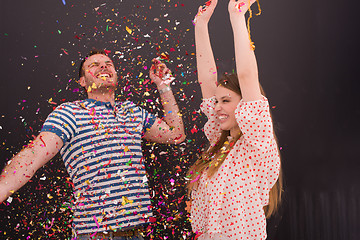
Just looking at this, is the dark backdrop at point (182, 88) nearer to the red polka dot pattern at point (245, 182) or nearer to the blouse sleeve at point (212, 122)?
the blouse sleeve at point (212, 122)

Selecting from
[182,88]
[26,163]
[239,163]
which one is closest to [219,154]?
[239,163]

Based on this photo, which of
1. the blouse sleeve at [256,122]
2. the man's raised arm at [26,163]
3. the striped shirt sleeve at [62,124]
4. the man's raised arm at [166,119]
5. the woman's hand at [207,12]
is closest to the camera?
the blouse sleeve at [256,122]

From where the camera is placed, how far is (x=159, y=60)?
2199 mm

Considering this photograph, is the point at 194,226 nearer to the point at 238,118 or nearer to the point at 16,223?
the point at 238,118

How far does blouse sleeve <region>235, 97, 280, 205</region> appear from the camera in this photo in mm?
1536

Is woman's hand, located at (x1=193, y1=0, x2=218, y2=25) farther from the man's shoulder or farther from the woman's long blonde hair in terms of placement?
the man's shoulder

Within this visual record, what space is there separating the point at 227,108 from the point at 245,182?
330mm

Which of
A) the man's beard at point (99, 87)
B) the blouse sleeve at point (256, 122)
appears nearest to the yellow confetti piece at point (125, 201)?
the man's beard at point (99, 87)

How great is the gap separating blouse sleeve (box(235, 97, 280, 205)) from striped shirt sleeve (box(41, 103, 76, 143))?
79 centimetres

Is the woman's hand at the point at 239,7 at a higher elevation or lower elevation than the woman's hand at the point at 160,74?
higher

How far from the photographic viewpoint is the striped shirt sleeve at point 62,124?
A: 179 cm

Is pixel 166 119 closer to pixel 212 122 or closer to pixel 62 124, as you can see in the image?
pixel 212 122

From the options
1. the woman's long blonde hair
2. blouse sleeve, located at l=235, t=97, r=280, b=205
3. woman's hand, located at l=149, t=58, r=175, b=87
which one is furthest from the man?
blouse sleeve, located at l=235, t=97, r=280, b=205

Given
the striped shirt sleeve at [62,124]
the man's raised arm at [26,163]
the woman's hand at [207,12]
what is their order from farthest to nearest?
1. the woman's hand at [207,12]
2. the striped shirt sleeve at [62,124]
3. the man's raised arm at [26,163]
